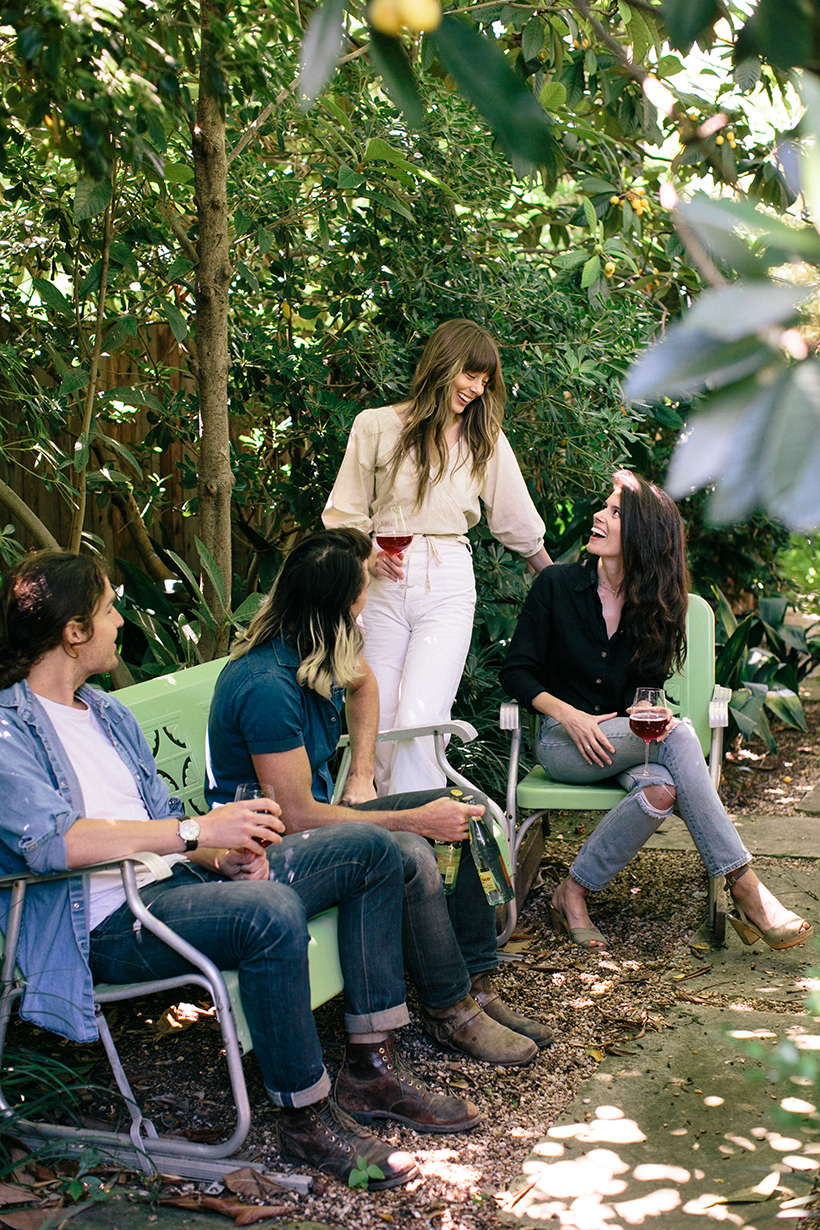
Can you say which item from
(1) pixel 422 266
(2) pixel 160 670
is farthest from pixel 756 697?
(2) pixel 160 670

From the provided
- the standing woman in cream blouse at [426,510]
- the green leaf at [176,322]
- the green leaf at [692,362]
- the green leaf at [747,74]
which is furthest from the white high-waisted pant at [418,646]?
the green leaf at [692,362]

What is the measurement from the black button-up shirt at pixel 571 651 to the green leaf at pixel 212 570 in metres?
1.04

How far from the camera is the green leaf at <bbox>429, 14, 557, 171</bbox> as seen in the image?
845 millimetres

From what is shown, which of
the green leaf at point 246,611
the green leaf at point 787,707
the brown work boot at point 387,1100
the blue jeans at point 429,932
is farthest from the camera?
the green leaf at point 787,707

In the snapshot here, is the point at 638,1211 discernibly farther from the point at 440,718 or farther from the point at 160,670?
the point at 160,670

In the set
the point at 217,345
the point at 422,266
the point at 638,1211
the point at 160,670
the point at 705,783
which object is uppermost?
the point at 422,266

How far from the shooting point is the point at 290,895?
2268 mm

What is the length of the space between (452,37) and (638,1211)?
2032 mm

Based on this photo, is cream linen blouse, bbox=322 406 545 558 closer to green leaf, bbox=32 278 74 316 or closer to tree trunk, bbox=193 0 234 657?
tree trunk, bbox=193 0 234 657

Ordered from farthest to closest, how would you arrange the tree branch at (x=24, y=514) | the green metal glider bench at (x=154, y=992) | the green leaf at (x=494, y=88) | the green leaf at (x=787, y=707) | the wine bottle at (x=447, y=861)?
the green leaf at (x=787, y=707) → the tree branch at (x=24, y=514) → the wine bottle at (x=447, y=861) → the green metal glider bench at (x=154, y=992) → the green leaf at (x=494, y=88)

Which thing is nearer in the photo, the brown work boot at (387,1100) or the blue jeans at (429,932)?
the brown work boot at (387,1100)

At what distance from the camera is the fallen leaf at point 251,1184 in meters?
2.15

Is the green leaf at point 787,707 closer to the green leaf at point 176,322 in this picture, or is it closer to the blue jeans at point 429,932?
the blue jeans at point 429,932

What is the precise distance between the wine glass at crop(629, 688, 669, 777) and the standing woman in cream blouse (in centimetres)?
66
